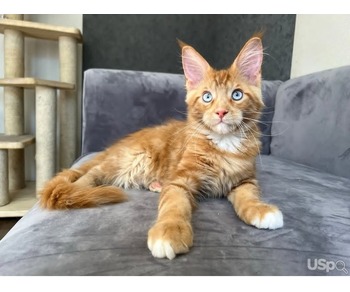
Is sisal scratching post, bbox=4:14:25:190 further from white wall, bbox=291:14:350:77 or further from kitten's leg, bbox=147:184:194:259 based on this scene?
white wall, bbox=291:14:350:77

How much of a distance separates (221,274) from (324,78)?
1353 mm

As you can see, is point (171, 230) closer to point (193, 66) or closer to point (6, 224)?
point (193, 66)

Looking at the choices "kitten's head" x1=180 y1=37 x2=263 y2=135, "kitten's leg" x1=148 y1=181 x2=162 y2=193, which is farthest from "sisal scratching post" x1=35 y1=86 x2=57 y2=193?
"kitten's head" x1=180 y1=37 x2=263 y2=135

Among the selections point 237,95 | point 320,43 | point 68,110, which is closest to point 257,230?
point 237,95

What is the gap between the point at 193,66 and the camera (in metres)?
1.20

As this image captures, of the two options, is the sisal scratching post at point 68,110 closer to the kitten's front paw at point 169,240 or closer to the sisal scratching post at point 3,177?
the sisal scratching post at point 3,177

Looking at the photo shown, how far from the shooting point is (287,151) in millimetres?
1788

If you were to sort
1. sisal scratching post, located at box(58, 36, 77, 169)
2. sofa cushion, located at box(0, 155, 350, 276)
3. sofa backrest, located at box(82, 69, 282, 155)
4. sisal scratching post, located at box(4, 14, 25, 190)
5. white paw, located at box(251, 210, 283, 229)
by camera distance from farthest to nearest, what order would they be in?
sisal scratching post, located at box(58, 36, 77, 169) < sisal scratching post, located at box(4, 14, 25, 190) < sofa backrest, located at box(82, 69, 282, 155) < white paw, located at box(251, 210, 283, 229) < sofa cushion, located at box(0, 155, 350, 276)

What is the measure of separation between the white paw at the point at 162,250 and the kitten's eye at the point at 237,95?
2.05 ft

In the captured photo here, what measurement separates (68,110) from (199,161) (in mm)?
1530

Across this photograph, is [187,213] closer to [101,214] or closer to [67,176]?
[101,214]

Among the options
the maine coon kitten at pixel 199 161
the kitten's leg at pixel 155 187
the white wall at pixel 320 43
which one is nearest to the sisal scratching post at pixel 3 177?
the maine coon kitten at pixel 199 161

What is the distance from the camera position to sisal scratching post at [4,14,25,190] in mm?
2002

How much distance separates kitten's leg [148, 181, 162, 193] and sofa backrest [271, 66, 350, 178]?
0.88 meters
